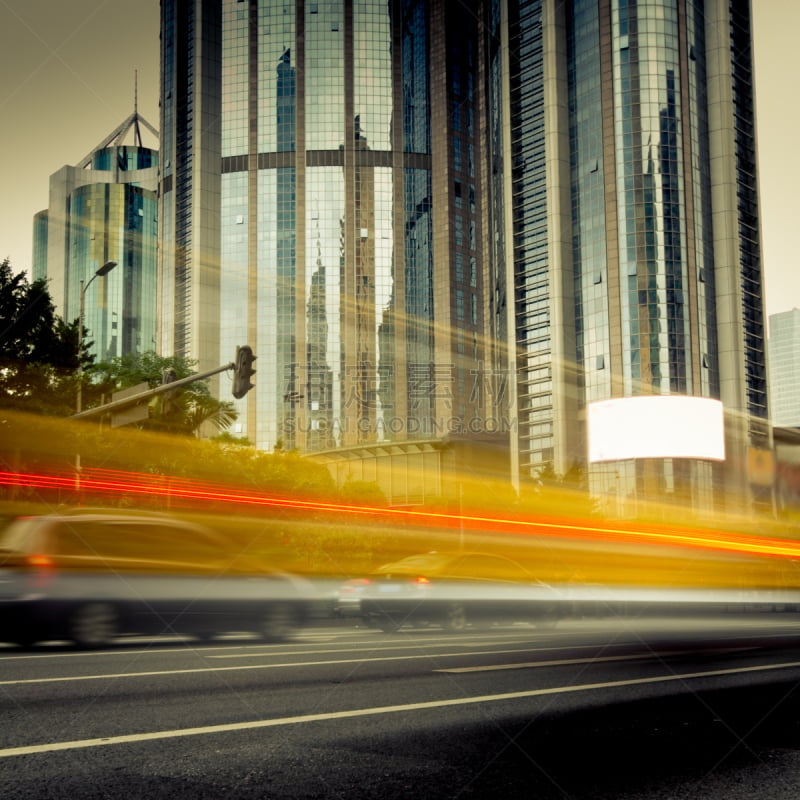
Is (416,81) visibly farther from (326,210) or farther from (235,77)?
(235,77)

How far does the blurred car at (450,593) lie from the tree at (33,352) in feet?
63.1

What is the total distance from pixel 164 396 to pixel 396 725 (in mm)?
23847

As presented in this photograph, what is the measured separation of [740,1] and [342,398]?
203ft

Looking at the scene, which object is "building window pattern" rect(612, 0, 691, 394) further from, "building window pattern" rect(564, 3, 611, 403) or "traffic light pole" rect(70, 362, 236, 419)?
"traffic light pole" rect(70, 362, 236, 419)

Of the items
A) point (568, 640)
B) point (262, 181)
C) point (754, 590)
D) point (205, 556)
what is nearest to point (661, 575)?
point (754, 590)

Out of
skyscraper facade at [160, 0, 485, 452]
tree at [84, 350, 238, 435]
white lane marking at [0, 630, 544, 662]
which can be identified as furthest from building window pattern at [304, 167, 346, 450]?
white lane marking at [0, 630, 544, 662]

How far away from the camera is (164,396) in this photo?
1110 inches

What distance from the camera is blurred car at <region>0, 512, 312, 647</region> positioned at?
32.5 ft

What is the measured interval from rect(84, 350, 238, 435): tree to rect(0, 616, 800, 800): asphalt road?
1970 centimetres

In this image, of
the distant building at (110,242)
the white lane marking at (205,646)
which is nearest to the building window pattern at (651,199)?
the white lane marking at (205,646)

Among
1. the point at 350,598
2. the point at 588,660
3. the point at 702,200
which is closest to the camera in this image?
the point at 588,660

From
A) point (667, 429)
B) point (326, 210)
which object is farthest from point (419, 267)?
point (667, 429)

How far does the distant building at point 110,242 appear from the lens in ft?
541

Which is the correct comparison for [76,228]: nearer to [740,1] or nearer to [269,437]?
[269,437]
